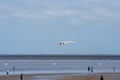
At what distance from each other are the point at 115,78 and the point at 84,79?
17.9ft

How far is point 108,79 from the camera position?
72312 millimetres

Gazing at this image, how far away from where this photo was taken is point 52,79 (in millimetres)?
72938

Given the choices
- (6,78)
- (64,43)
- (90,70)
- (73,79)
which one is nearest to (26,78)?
(6,78)

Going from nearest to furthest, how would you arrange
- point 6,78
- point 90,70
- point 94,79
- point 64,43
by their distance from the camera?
1. point 64,43
2. point 94,79
3. point 6,78
4. point 90,70

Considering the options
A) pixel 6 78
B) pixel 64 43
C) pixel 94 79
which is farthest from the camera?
pixel 6 78

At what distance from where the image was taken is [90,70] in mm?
98000

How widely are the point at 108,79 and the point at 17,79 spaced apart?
13019 millimetres

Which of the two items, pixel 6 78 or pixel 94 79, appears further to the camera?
pixel 6 78

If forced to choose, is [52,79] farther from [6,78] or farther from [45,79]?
[6,78]

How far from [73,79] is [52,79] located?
3119 mm

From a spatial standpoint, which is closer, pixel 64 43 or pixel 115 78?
pixel 64 43

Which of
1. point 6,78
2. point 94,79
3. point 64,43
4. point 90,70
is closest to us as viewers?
point 64,43

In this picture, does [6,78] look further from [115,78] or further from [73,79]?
[115,78]

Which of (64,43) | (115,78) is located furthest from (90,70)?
(64,43)
